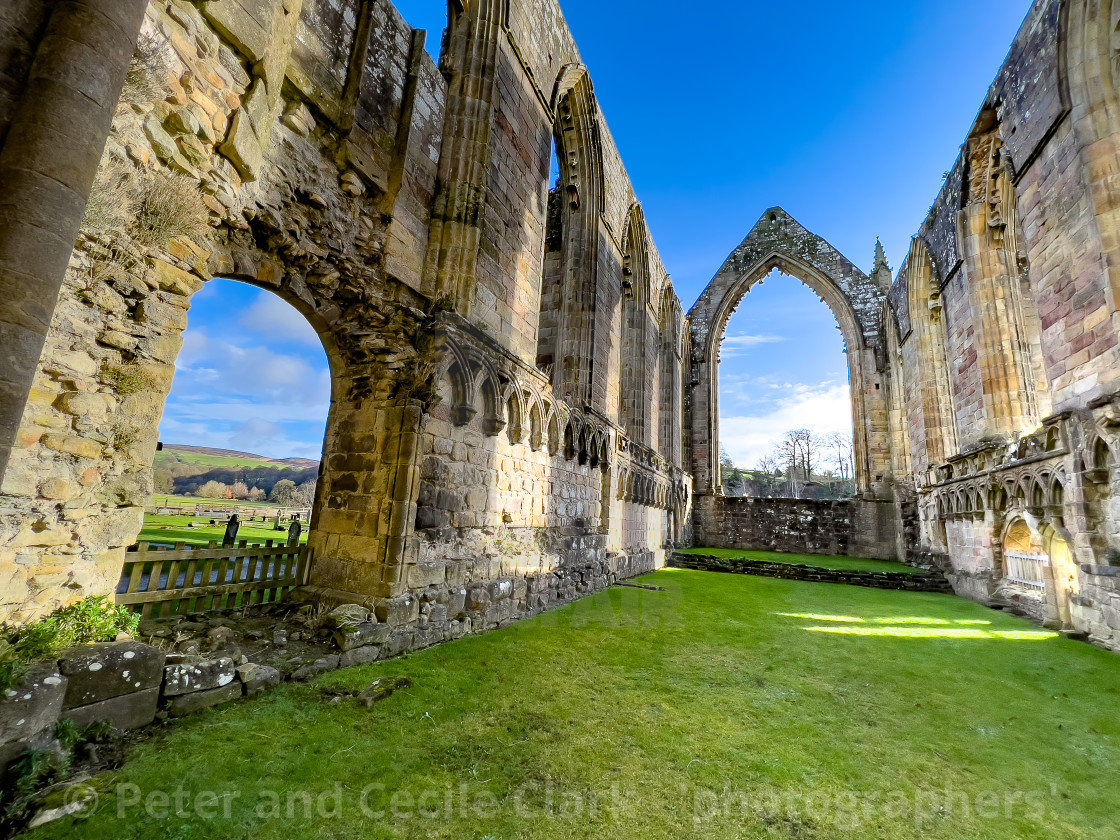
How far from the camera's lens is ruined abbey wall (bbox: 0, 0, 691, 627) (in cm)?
223

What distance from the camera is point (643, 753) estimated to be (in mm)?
2330

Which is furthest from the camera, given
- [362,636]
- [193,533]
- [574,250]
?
[193,533]

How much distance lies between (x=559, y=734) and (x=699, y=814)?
33.7 inches

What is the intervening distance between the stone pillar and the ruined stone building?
0.03 ft

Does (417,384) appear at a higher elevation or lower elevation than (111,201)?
lower

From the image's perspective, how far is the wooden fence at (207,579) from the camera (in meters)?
2.85

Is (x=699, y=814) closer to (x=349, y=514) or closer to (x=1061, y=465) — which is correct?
(x=349, y=514)

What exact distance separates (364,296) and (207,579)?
99.7 inches

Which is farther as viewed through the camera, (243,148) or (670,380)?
(670,380)

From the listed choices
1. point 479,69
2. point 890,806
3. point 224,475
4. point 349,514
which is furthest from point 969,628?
point 224,475

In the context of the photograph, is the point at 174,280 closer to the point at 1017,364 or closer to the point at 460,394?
the point at 460,394

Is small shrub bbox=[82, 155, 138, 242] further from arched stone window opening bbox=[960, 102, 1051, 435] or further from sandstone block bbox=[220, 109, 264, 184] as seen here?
arched stone window opening bbox=[960, 102, 1051, 435]

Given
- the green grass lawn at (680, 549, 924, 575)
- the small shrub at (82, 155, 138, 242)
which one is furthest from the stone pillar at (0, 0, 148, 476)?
the green grass lawn at (680, 549, 924, 575)

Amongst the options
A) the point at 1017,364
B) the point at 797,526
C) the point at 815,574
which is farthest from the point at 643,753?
the point at 797,526
